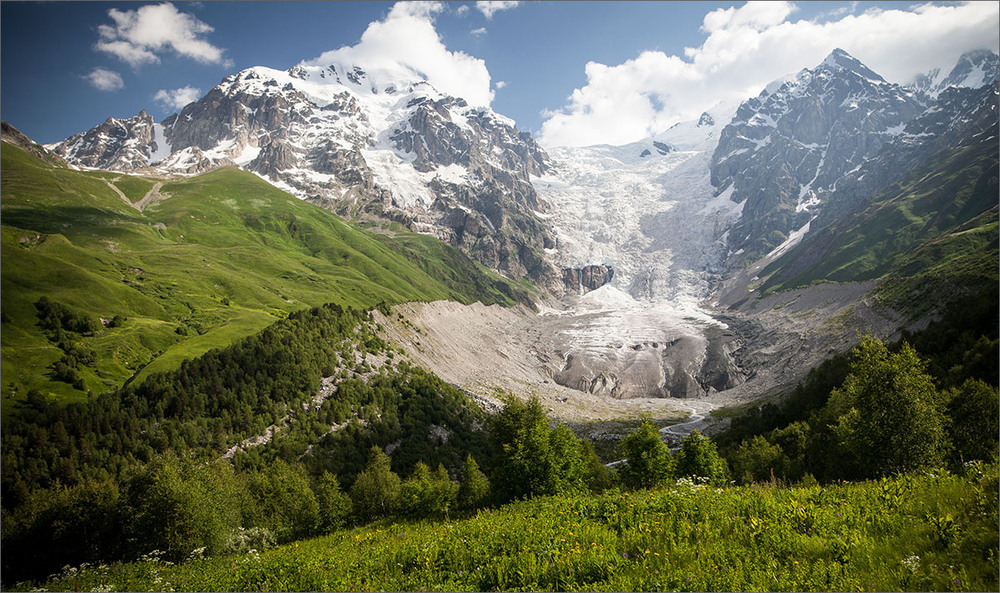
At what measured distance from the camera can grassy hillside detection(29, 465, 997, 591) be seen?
7.33m

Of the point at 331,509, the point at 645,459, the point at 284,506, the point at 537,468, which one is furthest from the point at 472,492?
the point at 284,506

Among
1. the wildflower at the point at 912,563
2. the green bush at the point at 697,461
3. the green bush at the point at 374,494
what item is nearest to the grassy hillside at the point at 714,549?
the wildflower at the point at 912,563

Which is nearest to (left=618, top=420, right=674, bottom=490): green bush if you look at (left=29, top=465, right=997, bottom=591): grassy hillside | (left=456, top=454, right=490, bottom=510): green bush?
(left=456, top=454, right=490, bottom=510): green bush

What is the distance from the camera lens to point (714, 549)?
8781 millimetres

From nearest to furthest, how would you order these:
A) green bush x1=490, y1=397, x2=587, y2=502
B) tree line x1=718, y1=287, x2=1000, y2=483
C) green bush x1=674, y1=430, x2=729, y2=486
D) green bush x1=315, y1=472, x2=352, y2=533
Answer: tree line x1=718, y1=287, x2=1000, y2=483 → green bush x1=490, y1=397, x2=587, y2=502 → green bush x1=674, y1=430, x2=729, y2=486 → green bush x1=315, y1=472, x2=352, y2=533

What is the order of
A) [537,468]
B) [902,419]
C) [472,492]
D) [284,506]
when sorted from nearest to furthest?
[902,419], [537,468], [472,492], [284,506]

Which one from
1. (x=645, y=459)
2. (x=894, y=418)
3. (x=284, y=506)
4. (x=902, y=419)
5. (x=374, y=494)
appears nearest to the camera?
(x=902, y=419)

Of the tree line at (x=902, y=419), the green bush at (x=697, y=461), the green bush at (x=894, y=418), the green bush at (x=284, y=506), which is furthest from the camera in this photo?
the green bush at (x=284, y=506)

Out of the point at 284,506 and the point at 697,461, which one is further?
the point at 284,506

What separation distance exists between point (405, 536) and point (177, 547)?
3197cm

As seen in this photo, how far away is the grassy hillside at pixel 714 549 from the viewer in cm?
733

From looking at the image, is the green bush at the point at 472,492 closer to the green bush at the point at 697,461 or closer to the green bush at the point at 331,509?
the green bush at the point at 697,461

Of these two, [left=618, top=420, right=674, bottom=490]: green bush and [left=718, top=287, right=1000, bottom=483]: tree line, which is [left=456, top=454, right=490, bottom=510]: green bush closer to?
[left=618, top=420, right=674, bottom=490]: green bush

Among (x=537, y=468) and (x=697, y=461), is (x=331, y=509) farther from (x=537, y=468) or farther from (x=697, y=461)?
(x=697, y=461)
